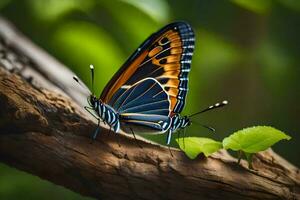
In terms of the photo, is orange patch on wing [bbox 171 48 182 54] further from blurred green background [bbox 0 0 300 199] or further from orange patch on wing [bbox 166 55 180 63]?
blurred green background [bbox 0 0 300 199]

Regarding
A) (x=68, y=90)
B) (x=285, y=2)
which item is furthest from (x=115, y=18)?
(x=285, y=2)

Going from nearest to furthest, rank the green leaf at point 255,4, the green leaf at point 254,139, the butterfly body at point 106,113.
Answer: the green leaf at point 254,139 < the butterfly body at point 106,113 < the green leaf at point 255,4

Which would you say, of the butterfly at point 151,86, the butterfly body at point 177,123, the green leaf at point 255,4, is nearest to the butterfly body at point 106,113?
the butterfly at point 151,86

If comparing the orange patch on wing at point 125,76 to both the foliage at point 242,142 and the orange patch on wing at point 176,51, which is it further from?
the foliage at point 242,142

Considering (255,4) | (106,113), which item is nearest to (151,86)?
(106,113)

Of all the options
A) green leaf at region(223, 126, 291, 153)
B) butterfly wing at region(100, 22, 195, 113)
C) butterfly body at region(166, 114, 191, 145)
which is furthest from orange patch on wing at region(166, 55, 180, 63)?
green leaf at region(223, 126, 291, 153)
